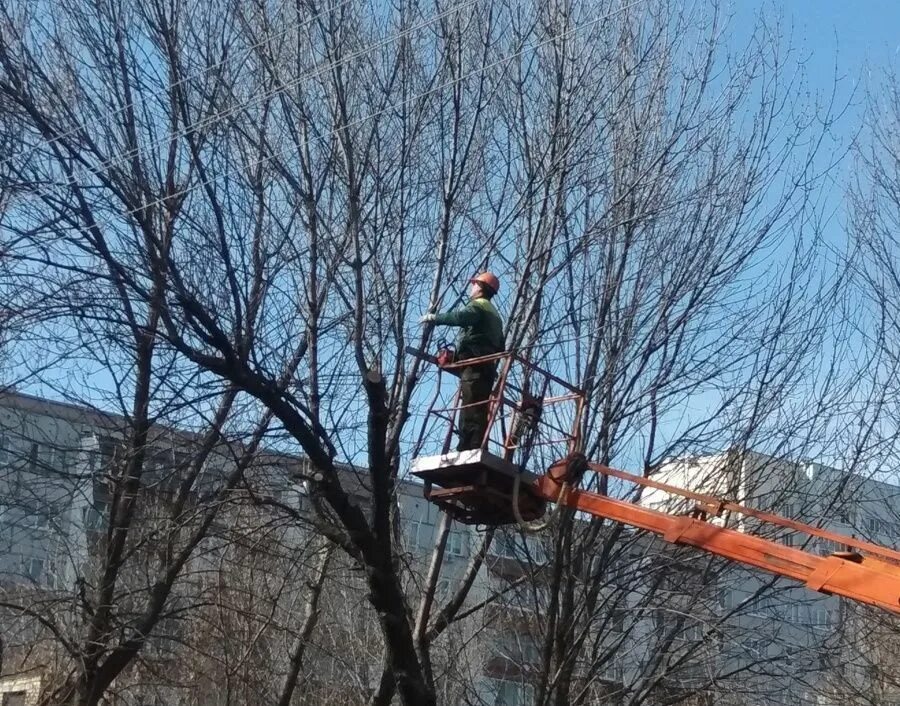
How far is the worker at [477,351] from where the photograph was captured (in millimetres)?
8516

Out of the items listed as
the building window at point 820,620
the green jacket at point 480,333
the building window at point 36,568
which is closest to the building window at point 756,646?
the building window at point 820,620

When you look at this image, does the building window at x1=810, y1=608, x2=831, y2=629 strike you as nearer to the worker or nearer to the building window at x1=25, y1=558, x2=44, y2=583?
the worker

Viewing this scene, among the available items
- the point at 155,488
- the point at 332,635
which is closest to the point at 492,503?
the point at 155,488

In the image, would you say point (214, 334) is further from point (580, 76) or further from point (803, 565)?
point (580, 76)

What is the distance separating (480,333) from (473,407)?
537mm

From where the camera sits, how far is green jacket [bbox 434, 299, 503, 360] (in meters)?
8.59

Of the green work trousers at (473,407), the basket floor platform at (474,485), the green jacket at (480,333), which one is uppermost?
the green jacket at (480,333)

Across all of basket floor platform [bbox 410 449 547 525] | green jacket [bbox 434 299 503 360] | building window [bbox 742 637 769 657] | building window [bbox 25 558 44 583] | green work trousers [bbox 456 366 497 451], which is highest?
building window [bbox 25 558 44 583]

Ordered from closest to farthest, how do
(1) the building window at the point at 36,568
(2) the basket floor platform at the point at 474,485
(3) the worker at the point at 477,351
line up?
(2) the basket floor platform at the point at 474,485
(3) the worker at the point at 477,351
(1) the building window at the point at 36,568

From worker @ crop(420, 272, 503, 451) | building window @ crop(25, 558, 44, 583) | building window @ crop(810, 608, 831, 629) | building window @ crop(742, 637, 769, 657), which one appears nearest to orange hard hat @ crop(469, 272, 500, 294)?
worker @ crop(420, 272, 503, 451)

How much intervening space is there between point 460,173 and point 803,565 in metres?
4.37

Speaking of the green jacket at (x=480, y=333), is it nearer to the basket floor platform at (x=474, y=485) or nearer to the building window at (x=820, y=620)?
the basket floor platform at (x=474, y=485)

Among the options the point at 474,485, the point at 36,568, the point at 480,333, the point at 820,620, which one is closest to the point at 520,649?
the point at 474,485

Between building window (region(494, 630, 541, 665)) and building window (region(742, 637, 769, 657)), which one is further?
building window (region(494, 630, 541, 665))
